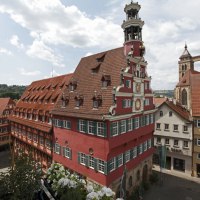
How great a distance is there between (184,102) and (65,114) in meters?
32.8

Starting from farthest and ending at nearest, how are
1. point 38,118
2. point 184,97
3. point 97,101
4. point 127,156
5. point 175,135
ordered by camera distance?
point 184,97
point 175,135
point 38,118
point 127,156
point 97,101

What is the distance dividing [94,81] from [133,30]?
399 inches

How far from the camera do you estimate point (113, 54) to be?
31094mm

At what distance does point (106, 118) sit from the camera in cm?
2400

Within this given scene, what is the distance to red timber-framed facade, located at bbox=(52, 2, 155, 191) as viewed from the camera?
2528 cm

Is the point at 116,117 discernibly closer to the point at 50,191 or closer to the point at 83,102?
the point at 83,102

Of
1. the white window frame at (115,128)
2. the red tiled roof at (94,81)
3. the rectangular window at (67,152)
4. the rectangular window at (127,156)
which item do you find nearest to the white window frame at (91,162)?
the white window frame at (115,128)

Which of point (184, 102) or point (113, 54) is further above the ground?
point (113, 54)

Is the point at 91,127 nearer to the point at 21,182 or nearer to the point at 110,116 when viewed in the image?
the point at 110,116

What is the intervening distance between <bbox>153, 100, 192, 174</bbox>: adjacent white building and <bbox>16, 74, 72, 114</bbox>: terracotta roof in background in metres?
21.5

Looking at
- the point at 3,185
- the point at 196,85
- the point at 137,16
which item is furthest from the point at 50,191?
the point at 196,85

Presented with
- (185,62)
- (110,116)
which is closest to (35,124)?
(110,116)

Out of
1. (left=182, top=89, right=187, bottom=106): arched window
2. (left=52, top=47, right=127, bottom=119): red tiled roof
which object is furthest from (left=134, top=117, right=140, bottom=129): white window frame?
(left=182, top=89, right=187, bottom=106): arched window

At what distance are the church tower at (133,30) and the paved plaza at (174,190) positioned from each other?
22.3 metres
